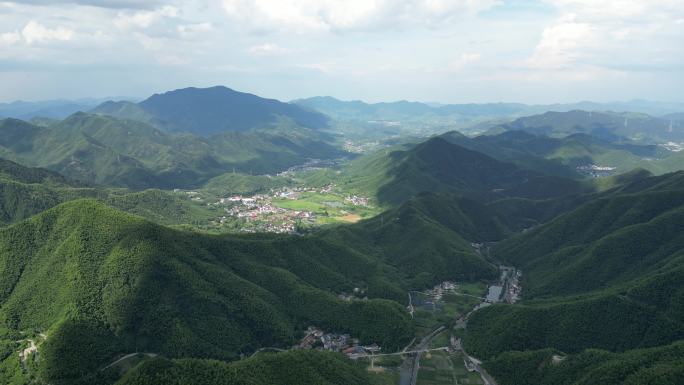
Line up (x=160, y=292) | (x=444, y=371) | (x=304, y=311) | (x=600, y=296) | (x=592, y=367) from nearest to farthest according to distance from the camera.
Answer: (x=592, y=367) < (x=444, y=371) < (x=160, y=292) < (x=600, y=296) < (x=304, y=311)

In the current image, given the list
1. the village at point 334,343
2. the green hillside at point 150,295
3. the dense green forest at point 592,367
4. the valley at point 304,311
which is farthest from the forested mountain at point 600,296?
the green hillside at point 150,295

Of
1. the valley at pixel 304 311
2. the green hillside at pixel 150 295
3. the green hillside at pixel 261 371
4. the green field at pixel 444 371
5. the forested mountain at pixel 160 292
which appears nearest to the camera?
the green hillside at pixel 261 371

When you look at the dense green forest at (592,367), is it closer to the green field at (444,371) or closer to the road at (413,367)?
the green field at (444,371)

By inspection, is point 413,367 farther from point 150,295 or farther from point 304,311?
point 150,295

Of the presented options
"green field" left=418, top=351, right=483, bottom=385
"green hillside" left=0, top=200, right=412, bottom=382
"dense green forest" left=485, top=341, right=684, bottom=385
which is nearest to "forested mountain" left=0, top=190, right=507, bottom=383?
"green hillside" left=0, top=200, right=412, bottom=382

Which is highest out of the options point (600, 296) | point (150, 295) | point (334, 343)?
point (150, 295)

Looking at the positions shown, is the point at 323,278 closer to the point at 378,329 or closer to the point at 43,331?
the point at 378,329

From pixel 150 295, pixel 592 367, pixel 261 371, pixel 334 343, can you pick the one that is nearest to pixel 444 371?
pixel 334 343

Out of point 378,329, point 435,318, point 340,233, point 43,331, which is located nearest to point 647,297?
point 435,318

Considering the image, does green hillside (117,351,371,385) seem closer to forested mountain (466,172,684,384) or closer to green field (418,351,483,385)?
green field (418,351,483,385)
